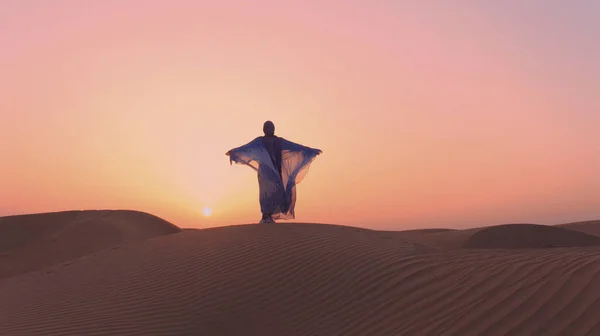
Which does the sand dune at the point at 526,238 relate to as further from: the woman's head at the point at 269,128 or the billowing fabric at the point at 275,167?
the woman's head at the point at 269,128

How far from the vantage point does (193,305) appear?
7406mm

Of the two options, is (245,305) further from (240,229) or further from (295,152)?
(295,152)

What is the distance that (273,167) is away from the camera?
12531 millimetres

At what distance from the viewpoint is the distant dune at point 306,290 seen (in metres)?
5.11

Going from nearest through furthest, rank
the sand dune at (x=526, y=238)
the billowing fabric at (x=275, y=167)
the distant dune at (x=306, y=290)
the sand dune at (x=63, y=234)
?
the distant dune at (x=306, y=290) → the billowing fabric at (x=275, y=167) → the sand dune at (x=526, y=238) → the sand dune at (x=63, y=234)

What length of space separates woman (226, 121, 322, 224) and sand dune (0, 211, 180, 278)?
4.94 metres

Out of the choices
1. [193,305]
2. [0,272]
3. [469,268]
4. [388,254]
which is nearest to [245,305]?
[193,305]

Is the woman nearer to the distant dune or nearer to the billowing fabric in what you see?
the billowing fabric

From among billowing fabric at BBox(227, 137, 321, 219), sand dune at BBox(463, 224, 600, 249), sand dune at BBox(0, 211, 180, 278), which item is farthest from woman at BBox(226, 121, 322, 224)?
sand dune at BBox(463, 224, 600, 249)

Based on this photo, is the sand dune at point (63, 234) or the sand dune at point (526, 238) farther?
the sand dune at point (63, 234)

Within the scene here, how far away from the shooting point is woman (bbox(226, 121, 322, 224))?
12430 millimetres

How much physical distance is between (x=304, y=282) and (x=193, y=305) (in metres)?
1.60

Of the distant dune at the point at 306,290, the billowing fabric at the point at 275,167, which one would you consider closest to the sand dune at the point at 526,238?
the billowing fabric at the point at 275,167

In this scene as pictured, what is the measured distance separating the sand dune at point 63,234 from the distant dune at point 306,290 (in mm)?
5725
